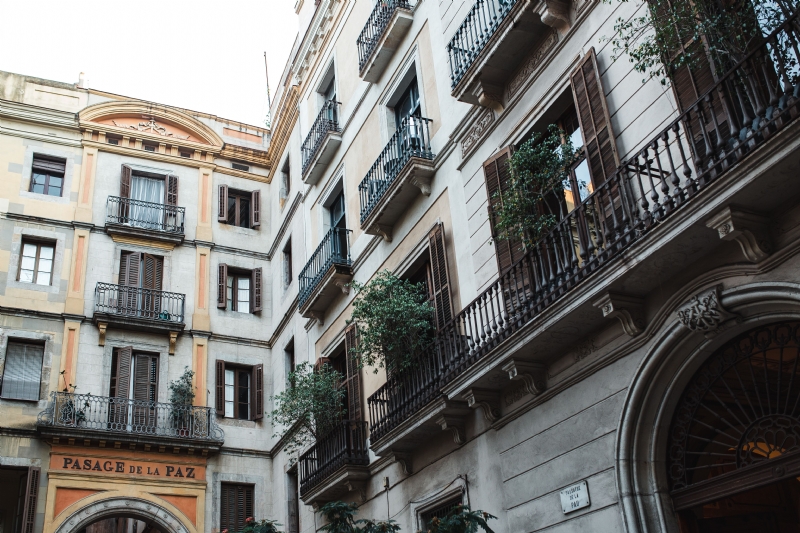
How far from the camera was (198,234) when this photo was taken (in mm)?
22812

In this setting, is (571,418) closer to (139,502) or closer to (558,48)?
(558,48)

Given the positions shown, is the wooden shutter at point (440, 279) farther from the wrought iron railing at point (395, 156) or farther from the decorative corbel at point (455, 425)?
the decorative corbel at point (455, 425)

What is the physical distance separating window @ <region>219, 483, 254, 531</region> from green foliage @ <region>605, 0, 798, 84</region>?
50.1ft

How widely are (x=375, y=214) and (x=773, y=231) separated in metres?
8.59

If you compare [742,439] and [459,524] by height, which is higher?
[742,439]

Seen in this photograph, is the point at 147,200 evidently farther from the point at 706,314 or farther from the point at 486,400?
the point at 706,314

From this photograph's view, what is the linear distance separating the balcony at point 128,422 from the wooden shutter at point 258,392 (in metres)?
1.15

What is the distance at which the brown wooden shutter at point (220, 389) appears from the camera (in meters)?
20.8

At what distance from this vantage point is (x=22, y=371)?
19.3 m

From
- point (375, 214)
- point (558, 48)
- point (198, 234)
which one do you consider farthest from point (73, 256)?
point (558, 48)

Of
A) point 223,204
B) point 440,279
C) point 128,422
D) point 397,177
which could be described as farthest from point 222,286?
point 440,279

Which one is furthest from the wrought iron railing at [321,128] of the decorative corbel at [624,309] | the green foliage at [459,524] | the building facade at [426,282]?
the green foliage at [459,524]

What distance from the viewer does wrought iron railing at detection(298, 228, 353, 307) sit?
1723 cm

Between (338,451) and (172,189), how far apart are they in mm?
11164
